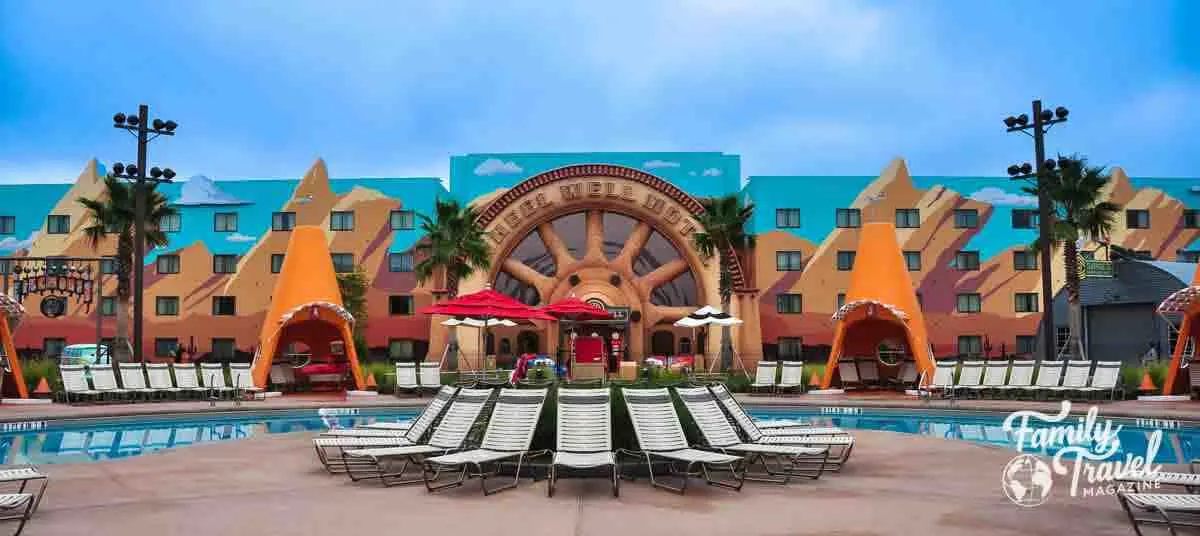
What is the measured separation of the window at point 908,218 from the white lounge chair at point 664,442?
33.7 m

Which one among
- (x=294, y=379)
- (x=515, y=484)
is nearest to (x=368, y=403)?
(x=294, y=379)

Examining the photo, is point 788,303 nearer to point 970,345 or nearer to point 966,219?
point 970,345

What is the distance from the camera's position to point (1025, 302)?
137 ft

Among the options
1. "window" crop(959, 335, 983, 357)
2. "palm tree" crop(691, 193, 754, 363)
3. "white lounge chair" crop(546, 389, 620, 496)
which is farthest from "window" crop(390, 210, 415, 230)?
"white lounge chair" crop(546, 389, 620, 496)

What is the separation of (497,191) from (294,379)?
48.8 feet

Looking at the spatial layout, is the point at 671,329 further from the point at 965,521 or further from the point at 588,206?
the point at 965,521

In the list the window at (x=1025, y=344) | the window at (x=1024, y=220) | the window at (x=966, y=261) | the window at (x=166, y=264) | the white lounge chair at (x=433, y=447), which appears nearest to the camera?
the white lounge chair at (x=433, y=447)

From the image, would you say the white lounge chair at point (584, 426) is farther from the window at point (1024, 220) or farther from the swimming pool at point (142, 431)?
the window at point (1024, 220)

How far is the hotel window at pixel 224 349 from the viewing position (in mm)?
42156

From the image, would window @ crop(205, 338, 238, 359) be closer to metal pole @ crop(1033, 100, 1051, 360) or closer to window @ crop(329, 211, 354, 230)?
window @ crop(329, 211, 354, 230)

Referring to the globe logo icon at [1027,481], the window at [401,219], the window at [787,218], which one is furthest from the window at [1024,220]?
the globe logo icon at [1027,481]

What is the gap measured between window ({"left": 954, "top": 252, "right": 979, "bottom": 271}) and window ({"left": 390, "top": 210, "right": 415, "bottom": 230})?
25112mm

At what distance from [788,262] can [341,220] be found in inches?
817

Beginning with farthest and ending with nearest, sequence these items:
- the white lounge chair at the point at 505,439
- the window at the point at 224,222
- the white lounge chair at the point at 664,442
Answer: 1. the window at the point at 224,222
2. the white lounge chair at the point at 505,439
3. the white lounge chair at the point at 664,442
